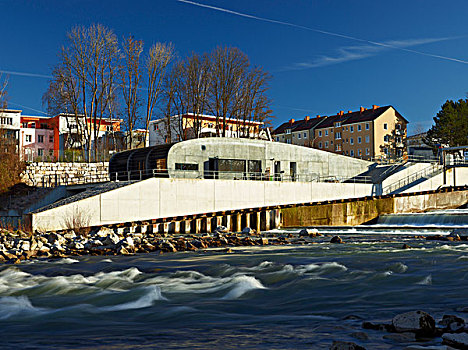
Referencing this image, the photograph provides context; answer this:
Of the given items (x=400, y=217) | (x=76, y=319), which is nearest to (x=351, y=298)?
(x=76, y=319)

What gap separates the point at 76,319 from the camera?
914 centimetres

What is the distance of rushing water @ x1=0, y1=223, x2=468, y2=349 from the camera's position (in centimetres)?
770

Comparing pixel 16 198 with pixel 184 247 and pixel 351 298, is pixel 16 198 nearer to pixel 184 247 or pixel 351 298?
pixel 184 247

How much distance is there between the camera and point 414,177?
159 ft

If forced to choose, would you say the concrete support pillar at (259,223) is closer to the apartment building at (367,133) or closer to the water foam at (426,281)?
the water foam at (426,281)

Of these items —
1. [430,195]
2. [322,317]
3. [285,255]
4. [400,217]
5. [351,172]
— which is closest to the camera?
[322,317]

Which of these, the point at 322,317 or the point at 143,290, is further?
the point at 143,290

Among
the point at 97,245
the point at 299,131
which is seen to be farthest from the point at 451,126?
the point at 97,245

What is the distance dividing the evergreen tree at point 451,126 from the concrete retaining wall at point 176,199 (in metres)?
46.0

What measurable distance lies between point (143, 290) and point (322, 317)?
4513mm

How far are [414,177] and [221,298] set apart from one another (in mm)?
41498

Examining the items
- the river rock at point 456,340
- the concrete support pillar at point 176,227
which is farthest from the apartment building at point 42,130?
the river rock at point 456,340

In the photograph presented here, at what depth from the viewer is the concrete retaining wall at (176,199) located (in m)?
28.4

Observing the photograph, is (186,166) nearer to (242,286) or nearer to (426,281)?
(242,286)
